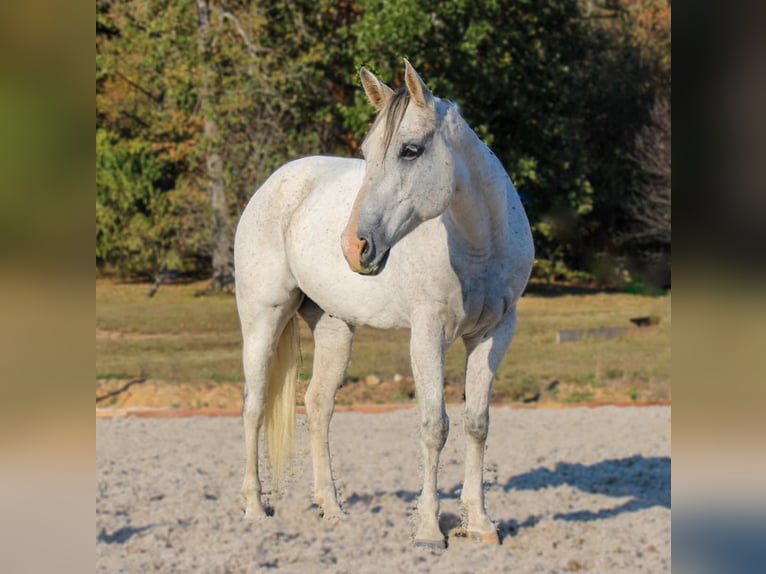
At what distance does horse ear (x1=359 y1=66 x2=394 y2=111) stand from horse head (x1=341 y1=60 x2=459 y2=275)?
4cm

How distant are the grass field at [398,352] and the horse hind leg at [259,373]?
386cm

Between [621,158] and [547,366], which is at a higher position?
[621,158]

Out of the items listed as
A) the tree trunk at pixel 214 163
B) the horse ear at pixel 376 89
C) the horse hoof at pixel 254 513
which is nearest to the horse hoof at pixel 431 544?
the horse hoof at pixel 254 513

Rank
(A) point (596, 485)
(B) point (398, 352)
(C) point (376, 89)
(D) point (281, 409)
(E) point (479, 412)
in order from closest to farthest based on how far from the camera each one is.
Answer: (C) point (376, 89) → (E) point (479, 412) → (D) point (281, 409) → (A) point (596, 485) → (B) point (398, 352)

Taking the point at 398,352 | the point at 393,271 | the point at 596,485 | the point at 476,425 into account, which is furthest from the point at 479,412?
the point at 398,352

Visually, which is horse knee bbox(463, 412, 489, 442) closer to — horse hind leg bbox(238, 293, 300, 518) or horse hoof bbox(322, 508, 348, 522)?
horse hoof bbox(322, 508, 348, 522)

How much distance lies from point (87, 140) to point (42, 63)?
0.12 metres

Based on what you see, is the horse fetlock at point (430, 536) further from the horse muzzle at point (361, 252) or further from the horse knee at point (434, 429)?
→ the horse muzzle at point (361, 252)

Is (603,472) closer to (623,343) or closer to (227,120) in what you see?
(623,343)

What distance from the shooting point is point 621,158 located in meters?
17.2

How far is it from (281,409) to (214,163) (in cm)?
925

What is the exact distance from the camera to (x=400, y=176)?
131 inches

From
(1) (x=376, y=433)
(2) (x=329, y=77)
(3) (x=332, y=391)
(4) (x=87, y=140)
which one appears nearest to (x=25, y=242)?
(4) (x=87, y=140)

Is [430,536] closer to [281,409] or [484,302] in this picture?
[484,302]
